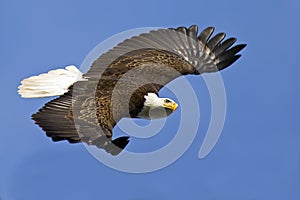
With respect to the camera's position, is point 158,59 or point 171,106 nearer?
point 171,106

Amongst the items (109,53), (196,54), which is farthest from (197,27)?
(109,53)

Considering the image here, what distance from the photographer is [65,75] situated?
960 cm

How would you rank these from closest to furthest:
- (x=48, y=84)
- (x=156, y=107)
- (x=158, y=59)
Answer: (x=156, y=107) → (x=48, y=84) → (x=158, y=59)

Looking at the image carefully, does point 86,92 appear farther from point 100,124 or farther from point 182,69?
point 182,69

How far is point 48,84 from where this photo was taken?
927cm

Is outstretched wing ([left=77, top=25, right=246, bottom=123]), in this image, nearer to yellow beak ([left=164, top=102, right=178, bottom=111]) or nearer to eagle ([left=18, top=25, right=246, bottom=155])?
eagle ([left=18, top=25, right=246, bottom=155])

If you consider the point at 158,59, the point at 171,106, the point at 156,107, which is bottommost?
the point at 156,107

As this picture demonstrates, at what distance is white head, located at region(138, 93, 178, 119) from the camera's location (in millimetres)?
9078

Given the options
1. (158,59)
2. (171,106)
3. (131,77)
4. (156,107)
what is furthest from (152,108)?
(158,59)

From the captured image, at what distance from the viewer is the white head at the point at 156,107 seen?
908 cm

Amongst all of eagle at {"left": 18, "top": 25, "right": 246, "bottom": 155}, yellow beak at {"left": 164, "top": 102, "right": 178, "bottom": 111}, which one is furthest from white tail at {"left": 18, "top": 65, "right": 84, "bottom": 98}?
yellow beak at {"left": 164, "top": 102, "right": 178, "bottom": 111}

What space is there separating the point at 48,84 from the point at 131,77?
101cm

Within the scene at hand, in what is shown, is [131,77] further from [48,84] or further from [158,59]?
[48,84]

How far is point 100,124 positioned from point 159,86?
5.79 feet
